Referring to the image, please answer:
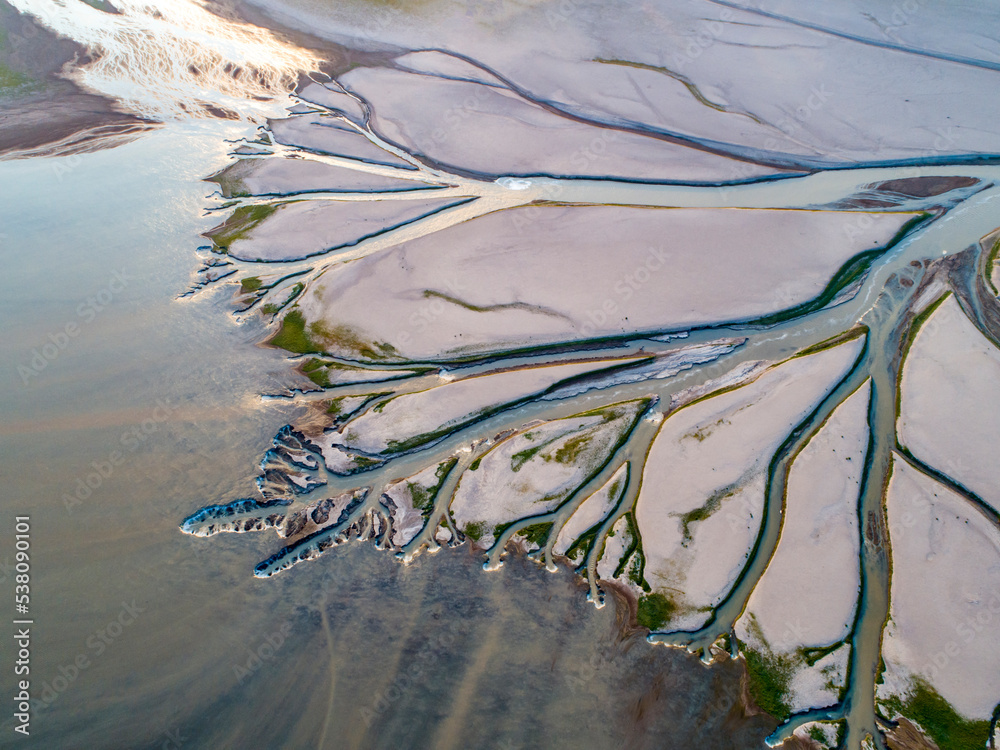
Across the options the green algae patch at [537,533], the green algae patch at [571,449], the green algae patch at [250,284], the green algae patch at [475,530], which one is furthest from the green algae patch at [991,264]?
the green algae patch at [250,284]

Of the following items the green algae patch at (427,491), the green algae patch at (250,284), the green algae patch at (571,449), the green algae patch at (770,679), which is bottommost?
the green algae patch at (770,679)

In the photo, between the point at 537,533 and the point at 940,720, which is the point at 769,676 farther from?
the point at 537,533

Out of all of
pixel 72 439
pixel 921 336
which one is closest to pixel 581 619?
pixel 921 336

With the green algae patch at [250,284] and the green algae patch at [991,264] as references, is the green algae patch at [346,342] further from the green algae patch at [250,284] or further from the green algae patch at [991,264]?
the green algae patch at [991,264]

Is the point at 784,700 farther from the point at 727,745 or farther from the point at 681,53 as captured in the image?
the point at 681,53

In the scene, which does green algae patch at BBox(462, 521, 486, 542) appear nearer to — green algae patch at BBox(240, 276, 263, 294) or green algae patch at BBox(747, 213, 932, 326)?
green algae patch at BBox(747, 213, 932, 326)

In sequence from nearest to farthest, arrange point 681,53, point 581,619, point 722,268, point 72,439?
1. point 581,619
2. point 72,439
3. point 722,268
4. point 681,53
